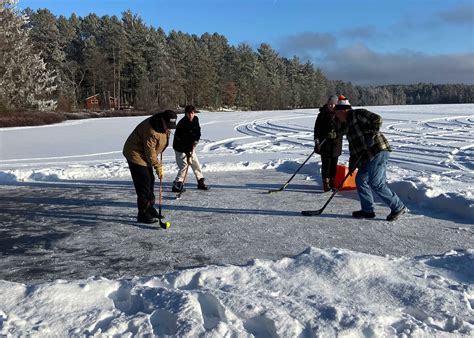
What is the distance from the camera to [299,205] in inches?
283

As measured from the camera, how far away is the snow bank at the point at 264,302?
116 inches

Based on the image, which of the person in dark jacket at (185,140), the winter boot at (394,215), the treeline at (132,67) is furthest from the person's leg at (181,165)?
the treeline at (132,67)

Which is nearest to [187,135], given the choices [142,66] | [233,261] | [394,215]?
Result: [394,215]

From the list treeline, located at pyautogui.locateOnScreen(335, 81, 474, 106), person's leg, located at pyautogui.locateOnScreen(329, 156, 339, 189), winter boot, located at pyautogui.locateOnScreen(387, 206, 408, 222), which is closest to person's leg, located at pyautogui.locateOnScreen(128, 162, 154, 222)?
winter boot, located at pyautogui.locateOnScreen(387, 206, 408, 222)

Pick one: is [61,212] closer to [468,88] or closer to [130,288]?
[130,288]

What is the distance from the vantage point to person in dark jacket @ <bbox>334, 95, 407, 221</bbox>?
234 inches

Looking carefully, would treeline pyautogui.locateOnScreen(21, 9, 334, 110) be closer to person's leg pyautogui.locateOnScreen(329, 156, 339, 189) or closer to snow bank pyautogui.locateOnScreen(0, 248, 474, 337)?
person's leg pyautogui.locateOnScreen(329, 156, 339, 189)

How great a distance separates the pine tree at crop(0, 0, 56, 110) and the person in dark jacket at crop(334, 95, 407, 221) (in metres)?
36.5

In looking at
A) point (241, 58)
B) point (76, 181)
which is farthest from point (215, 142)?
point (241, 58)

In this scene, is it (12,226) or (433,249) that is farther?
(12,226)

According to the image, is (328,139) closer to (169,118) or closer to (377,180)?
(377,180)

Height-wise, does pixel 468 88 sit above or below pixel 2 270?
above

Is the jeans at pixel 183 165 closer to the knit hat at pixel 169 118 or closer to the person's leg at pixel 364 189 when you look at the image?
the knit hat at pixel 169 118

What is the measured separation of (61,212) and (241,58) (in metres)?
81.6
